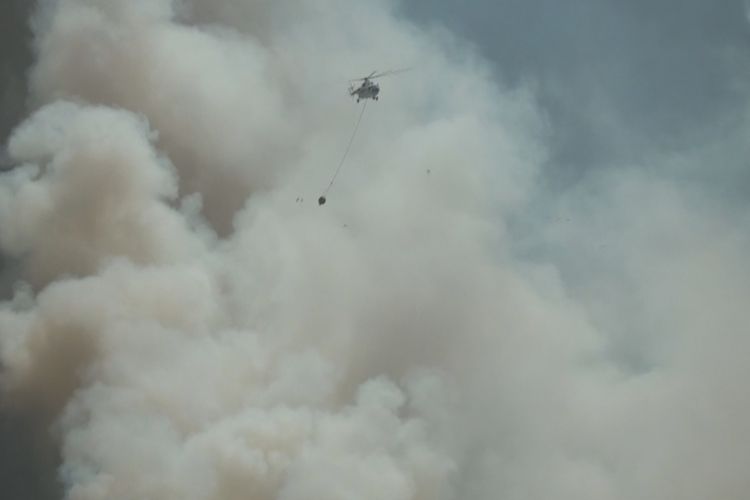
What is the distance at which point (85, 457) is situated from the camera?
33562 millimetres

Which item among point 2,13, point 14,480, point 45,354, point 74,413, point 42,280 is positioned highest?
point 2,13

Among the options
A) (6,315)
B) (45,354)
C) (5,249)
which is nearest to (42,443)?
(45,354)

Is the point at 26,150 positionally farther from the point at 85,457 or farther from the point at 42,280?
the point at 85,457

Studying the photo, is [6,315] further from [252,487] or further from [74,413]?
[252,487]

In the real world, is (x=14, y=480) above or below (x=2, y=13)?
below

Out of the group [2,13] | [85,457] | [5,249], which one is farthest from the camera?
[2,13]

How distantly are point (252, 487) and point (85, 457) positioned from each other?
822 centimetres

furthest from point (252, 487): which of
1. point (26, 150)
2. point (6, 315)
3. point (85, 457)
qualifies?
point (26, 150)

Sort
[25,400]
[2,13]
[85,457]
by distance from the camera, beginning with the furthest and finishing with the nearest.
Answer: [2,13] < [25,400] < [85,457]

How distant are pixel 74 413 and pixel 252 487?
9460mm

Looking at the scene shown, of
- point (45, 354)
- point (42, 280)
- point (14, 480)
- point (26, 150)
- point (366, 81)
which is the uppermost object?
point (366, 81)

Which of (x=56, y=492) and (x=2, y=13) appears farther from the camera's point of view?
(x=2, y=13)

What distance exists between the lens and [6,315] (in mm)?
36688

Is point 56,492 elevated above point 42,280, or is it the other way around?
point 42,280
